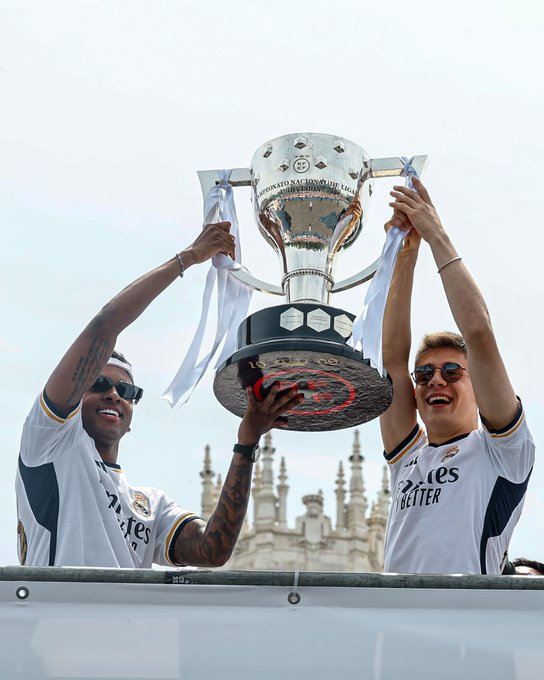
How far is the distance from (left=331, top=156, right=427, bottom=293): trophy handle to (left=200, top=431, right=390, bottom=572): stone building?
42.4 m

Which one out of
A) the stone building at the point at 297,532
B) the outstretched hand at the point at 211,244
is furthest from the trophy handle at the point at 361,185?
the stone building at the point at 297,532

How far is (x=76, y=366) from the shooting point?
4.16 m

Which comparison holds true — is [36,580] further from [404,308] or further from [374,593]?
[404,308]

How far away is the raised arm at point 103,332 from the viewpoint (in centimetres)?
413

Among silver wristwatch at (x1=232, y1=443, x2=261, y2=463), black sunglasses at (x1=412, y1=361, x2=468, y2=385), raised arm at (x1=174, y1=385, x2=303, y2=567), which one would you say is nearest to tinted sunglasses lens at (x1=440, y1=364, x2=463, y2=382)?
black sunglasses at (x1=412, y1=361, x2=468, y2=385)

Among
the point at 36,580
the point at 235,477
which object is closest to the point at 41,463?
the point at 235,477

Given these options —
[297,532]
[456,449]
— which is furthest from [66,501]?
[297,532]

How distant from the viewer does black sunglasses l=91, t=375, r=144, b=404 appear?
4.52m

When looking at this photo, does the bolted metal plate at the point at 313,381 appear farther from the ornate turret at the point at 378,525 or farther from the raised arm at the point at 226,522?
the ornate turret at the point at 378,525

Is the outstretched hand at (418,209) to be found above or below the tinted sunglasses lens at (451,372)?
above

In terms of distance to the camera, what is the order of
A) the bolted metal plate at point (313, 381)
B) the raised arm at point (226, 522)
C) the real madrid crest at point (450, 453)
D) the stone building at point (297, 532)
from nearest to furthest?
the bolted metal plate at point (313, 381)
the real madrid crest at point (450, 453)
the raised arm at point (226, 522)
the stone building at point (297, 532)

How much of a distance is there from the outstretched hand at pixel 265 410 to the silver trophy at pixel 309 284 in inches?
1.1

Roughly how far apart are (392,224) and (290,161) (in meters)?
0.43

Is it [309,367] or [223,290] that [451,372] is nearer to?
[309,367]
